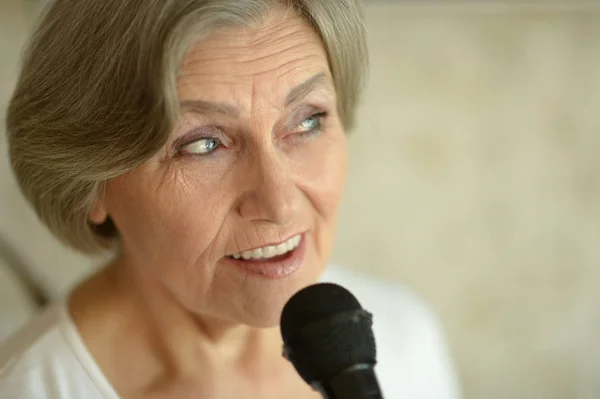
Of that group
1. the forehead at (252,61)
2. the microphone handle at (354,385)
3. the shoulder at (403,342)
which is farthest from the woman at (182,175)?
the microphone handle at (354,385)

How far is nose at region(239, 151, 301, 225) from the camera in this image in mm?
873

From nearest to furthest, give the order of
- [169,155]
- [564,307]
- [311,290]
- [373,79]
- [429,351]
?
[311,290] < [169,155] < [429,351] < [373,79] < [564,307]

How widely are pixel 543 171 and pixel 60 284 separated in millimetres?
1227

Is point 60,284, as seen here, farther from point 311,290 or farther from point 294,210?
point 311,290

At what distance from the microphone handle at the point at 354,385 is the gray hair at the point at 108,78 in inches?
14.3

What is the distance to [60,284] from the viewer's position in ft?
5.81

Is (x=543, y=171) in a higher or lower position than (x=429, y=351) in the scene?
higher

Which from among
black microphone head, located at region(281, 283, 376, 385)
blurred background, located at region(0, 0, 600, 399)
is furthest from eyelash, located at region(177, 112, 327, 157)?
blurred background, located at region(0, 0, 600, 399)

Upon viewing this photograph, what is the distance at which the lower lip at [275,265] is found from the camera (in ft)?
3.09

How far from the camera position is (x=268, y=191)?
87cm

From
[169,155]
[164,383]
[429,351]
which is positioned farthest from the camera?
[429,351]

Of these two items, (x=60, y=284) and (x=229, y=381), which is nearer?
(x=229, y=381)

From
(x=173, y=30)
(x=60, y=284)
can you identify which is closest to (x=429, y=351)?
(x=173, y=30)

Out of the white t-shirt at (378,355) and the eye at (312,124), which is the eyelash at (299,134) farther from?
the white t-shirt at (378,355)
